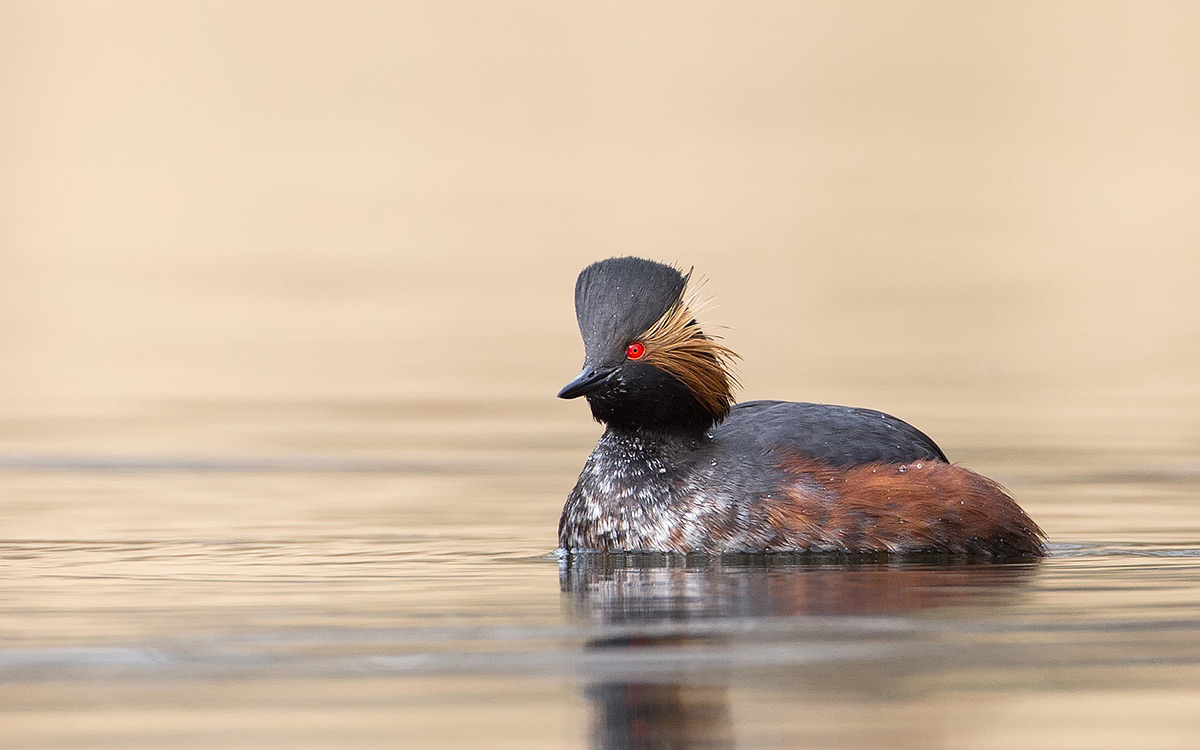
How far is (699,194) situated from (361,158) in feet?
26.0

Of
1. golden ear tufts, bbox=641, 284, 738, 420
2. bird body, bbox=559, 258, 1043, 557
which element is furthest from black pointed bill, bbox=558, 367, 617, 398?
golden ear tufts, bbox=641, 284, 738, 420

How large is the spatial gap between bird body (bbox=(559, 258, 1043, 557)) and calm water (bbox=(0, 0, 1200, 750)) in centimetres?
33

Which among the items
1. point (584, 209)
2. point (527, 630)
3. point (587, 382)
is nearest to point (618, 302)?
point (587, 382)

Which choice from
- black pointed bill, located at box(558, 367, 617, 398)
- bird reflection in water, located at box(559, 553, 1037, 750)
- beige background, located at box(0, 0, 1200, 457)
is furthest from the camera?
beige background, located at box(0, 0, 1200, 457)

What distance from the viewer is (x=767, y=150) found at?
42.1 metres

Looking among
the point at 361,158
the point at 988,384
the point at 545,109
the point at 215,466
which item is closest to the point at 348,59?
the point at 545,109

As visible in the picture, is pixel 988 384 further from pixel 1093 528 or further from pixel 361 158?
pixel 361 158

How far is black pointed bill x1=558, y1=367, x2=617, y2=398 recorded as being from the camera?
35.8ft

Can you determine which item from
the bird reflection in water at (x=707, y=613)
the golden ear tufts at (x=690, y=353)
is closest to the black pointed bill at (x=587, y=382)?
the golden ear tufts at (x=690, y=353)

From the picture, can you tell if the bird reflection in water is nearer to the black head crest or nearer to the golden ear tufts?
the golden ear tufts

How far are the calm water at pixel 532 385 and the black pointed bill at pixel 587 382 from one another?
2.47ft

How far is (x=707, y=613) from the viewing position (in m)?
9.31

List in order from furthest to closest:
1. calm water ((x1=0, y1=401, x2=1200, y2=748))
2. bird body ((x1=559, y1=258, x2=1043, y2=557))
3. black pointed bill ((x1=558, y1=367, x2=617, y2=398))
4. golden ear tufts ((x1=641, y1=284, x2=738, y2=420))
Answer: golden ear tufts ((x1=641, y1=284, x2=738, y2=420)) < bird body ((x1=559, y1=258, x2=1043, y2=557)) < black pointed bill ((x1=558, y1=367, x2=617, y2=398)) < calm water ((x1=0, y1=401, x2=1200, y2=748))

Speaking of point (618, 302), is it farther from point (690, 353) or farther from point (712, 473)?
point (712, 473)
